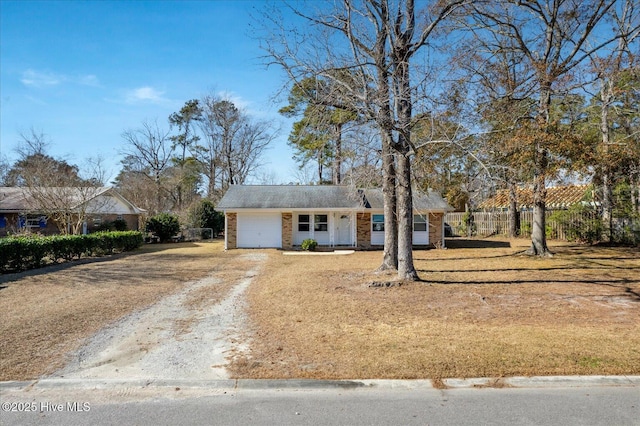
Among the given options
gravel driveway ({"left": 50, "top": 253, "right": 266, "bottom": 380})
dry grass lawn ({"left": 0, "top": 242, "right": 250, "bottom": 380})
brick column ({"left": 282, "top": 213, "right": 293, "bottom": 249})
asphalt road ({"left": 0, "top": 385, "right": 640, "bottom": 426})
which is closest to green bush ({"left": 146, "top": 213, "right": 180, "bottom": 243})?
brick column ({"left": 282, "top": 213, "right": 293, "bottom": 249})

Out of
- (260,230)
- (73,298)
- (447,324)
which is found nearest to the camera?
(447,324)

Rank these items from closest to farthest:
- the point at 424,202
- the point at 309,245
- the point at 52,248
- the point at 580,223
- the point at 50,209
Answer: the point at 52,248, the point at 50,209, the point at 309,245, the point at 580,223, the point at 424,202

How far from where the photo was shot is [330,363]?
4828 millimetres

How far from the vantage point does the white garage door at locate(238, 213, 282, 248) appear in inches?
870

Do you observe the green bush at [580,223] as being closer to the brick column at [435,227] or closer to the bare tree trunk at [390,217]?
the brick column at [435,227]

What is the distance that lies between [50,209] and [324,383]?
2135 cm

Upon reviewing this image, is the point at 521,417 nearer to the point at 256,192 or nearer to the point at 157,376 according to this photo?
the point at 157,376

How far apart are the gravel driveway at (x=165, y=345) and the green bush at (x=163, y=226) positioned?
68.5ft

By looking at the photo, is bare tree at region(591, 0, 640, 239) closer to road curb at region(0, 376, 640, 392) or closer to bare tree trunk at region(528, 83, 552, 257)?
bare tree trunk at region(528, 83, 552, 257)

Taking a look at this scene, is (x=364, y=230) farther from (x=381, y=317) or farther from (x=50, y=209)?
(x=50, y=209)

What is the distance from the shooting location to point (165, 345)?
5.68m

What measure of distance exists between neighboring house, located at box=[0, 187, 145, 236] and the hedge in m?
3.50

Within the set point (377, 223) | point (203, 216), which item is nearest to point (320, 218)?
point (377, 223)

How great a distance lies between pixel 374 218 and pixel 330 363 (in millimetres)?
17578
